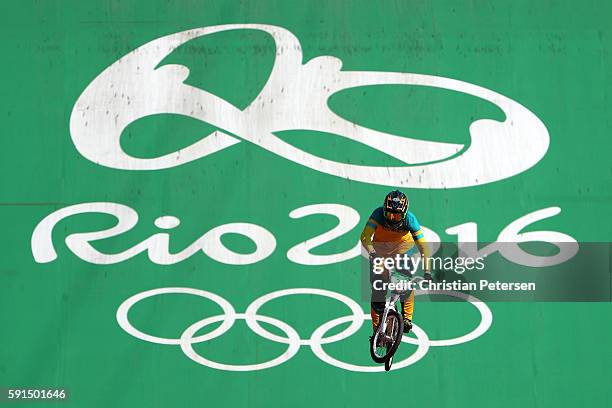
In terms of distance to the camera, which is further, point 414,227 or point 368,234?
point 414,227

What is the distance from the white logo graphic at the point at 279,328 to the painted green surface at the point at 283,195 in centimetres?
7

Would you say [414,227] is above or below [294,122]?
below

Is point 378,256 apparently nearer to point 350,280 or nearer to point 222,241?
point 350,280

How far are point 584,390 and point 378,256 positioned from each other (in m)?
2.56

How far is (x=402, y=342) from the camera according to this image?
8906 mm

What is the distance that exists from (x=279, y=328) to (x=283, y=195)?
1365 mm

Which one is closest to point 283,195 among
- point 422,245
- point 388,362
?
point 422,245

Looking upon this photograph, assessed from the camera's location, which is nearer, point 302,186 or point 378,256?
point 378,256

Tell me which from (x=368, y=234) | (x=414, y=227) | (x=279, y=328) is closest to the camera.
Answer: (x=368, y=234)

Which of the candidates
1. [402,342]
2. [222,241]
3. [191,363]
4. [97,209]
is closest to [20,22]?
[97,209]

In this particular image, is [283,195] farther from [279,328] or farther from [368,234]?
[279,328]

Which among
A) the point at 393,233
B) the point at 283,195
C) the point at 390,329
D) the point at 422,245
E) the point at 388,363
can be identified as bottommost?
the point at 388,363

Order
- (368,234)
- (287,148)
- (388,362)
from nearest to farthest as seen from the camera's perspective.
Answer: (368,234) → (388,362) → (287,148)

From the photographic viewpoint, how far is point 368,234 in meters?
8.14
